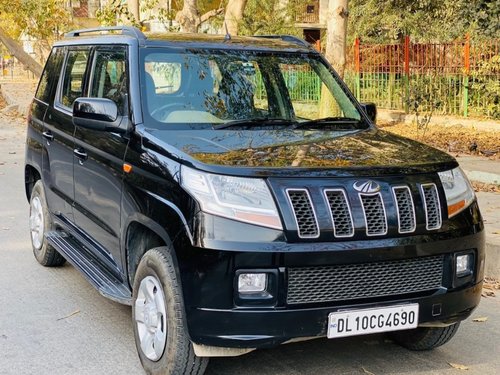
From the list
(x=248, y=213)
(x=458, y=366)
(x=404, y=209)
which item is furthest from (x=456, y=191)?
(x=248, y=213)

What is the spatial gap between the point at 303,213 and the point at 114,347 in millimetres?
1810

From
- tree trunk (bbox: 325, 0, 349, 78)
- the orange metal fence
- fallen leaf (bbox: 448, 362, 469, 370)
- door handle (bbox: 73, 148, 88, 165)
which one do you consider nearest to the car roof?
door handle (bbox: 73, 148, 88, 165)

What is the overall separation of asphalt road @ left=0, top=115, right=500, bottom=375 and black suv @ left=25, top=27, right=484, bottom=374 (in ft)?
0.79

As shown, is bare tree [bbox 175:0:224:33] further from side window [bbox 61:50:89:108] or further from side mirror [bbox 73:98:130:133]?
side mirror [bbox 73:98:130:133]

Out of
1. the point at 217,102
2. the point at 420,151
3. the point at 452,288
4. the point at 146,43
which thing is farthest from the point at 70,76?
the point at 452,288

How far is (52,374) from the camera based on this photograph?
4328mm

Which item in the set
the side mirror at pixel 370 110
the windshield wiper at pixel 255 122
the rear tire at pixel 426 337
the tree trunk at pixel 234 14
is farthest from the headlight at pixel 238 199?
the tree trunk at pixel 234 14

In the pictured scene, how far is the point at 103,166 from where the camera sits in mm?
4848

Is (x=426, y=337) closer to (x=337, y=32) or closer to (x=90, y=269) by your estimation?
(x=90, y=269)

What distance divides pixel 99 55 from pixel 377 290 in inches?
111

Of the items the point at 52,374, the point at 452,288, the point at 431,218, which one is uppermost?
the point at 431,218

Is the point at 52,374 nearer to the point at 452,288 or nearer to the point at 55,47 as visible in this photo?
the point at 452,288

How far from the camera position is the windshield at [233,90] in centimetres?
475

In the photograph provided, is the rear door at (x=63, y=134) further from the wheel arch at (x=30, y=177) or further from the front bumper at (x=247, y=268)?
the front bumper at (x=247, y=268)
